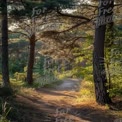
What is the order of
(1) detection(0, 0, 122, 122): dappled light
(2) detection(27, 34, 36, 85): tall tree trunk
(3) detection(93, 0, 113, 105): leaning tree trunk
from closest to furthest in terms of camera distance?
(1) detection(0, 0, 122, 122): dappled light → (3) detection(93, 0, 113, 105): leaning tree trunk → (2) detection(27, 34, 36, 85): tall tree trunk

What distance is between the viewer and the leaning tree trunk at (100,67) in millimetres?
13758

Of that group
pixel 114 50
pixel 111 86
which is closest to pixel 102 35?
pixel 114 50

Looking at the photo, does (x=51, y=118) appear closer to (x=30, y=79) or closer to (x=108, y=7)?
(x=108, y=7)

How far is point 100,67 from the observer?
14.0m

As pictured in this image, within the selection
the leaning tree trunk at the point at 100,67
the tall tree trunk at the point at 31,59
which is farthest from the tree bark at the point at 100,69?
the tall tree trunk at the point at 31,59

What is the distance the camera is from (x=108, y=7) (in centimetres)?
1371

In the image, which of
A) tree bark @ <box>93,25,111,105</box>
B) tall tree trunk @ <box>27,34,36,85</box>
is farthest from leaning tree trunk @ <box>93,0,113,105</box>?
tall tree trunk @ <box>27,34,36,85</box>

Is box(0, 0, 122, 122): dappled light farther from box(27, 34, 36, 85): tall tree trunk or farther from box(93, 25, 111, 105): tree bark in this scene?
box(27, 34, 36, 85): tall tree trunk

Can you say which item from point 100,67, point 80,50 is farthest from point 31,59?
point 100,67

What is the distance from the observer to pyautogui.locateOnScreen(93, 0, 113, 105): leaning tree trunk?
45.1 ft

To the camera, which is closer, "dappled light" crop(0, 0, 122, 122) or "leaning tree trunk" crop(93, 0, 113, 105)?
"dappled light" crop(0, 0, 122, 122)

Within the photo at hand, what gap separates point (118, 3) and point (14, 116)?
8.87 meters

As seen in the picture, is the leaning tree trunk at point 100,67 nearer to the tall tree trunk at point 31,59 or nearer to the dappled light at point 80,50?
the dappled light at point 80,50

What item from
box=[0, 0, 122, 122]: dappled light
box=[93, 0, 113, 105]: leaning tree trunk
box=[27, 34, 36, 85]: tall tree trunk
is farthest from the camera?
box=[27, 34, 36, 85]: tall tree trunk
